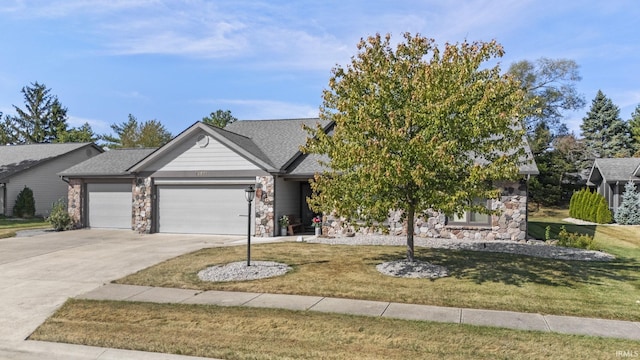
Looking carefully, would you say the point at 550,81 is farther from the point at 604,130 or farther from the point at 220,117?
the point at 220,117

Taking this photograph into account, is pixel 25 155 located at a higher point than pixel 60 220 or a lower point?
higher

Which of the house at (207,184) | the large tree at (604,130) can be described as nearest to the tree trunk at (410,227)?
Result: the house at (207,184)

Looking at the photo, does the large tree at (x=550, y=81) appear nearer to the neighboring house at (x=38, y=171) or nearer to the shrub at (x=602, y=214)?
the shrub at (x=602, y=214)

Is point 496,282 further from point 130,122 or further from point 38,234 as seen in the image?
point 130,122

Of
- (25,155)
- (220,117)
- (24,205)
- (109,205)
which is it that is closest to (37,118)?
(220,117)

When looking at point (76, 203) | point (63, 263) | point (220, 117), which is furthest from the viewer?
point (220, 117)

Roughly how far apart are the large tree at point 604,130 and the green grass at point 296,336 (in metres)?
48.6

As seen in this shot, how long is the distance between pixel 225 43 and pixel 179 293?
9.95 metres

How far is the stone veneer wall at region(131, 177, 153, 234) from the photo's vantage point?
64.5 feet

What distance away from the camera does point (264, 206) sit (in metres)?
18.2

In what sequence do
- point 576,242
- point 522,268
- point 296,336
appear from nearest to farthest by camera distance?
point 296,336 → point 522,268 → point 576,242

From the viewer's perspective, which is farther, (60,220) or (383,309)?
(60,220)

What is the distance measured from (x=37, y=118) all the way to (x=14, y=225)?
4486 centimetres

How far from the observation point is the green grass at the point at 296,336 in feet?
18.9
